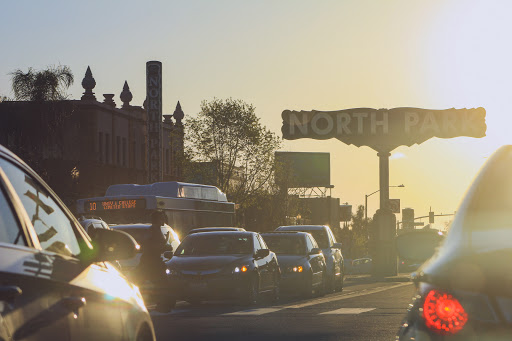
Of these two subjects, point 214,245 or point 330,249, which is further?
point 330,249

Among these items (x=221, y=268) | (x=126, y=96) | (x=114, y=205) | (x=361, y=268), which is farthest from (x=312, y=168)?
(x=221, y=268)

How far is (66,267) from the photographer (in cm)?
503

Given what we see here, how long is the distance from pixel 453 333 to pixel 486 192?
82cm

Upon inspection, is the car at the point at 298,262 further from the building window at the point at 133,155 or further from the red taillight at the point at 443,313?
the building window at the point at 133,155

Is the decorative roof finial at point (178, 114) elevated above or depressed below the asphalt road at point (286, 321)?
above

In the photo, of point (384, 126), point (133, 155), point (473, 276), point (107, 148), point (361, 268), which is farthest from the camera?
point (361, 268)

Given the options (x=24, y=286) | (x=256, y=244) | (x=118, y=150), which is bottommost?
(x=256, y=244)

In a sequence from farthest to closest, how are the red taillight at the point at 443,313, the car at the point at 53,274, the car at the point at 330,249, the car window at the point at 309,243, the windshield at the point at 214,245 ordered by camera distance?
the car at the point at 330,249
the car window at the point at 309,243
the windshield at the point at 214,245
the car at the point at 53,274
the red taillight at the point at 443,313

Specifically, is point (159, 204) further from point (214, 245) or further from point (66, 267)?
point (66, 267)

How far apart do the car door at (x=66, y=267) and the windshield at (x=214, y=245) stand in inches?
702

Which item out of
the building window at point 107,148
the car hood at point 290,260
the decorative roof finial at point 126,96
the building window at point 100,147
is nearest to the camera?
the car hood at point 290,260

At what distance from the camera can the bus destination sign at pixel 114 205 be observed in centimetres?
3300

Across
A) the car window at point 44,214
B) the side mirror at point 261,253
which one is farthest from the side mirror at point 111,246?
the side mirror at point 261,253

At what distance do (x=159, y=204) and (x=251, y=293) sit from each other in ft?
37.7
